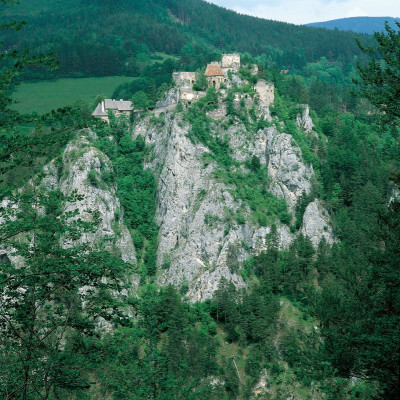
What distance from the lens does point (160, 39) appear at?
575 ft

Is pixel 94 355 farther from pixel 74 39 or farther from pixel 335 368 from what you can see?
pixel 74 39

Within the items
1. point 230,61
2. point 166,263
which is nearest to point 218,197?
point 166,263

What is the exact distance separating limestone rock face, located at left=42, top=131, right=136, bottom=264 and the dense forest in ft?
3.38

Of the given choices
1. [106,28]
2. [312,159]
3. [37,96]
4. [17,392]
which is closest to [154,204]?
[312,159]

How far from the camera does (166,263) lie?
81.1 meters

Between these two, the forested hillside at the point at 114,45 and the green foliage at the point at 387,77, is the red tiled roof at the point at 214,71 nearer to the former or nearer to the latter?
the forested hillside at the point at 114,45

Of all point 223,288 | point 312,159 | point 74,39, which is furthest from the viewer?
point 74,39

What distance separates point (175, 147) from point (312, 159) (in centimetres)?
2367

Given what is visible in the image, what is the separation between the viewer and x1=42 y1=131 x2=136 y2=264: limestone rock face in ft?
265

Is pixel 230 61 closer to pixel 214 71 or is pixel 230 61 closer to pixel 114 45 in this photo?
pixel 214 71

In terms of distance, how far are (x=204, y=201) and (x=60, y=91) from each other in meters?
59.5

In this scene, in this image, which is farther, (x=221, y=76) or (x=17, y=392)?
(x=221, y=76)

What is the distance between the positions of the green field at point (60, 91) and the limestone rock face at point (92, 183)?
3279 cm

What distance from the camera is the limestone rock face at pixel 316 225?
83.5m
